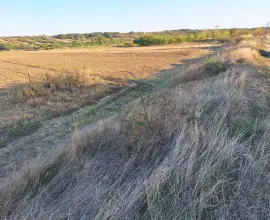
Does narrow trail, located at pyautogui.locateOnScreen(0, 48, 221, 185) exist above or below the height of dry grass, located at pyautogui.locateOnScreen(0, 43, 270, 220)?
below

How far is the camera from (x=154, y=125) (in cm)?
447

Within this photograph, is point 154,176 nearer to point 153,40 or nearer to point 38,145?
point 38,145

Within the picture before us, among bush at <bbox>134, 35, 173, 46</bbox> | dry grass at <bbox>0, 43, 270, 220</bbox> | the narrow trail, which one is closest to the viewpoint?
dry grass at <bbox>0, 43, 270, 220</bbox>

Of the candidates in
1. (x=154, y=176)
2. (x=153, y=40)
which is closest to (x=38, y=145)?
(x=154, y=176)

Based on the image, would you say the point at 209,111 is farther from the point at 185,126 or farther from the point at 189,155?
the point at 189,155

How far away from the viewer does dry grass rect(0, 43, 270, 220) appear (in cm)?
290

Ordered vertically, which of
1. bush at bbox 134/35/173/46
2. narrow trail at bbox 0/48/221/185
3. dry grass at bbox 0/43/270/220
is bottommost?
bush at bbox 134/35/173/46

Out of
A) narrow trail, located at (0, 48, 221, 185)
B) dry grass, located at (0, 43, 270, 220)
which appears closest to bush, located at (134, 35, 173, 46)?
narrow trail, located at (0, 48, 221, 185)

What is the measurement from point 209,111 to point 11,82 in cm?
1656

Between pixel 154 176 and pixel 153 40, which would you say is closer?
pixel 154 176

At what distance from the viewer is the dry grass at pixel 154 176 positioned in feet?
9.51

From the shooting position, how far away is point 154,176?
3271mm

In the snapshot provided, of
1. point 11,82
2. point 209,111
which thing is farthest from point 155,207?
point 11,82

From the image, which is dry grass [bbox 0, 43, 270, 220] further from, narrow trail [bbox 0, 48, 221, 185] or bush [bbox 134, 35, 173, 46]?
bush [bbox 134, 35, 173, 46]
